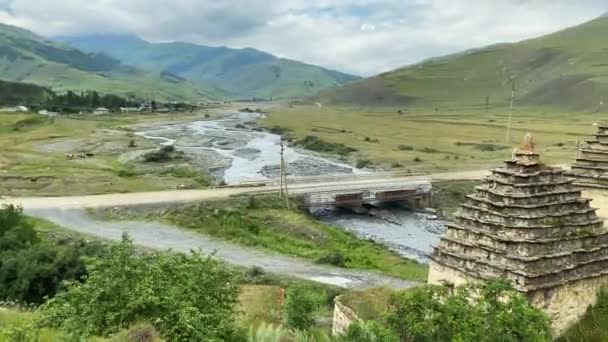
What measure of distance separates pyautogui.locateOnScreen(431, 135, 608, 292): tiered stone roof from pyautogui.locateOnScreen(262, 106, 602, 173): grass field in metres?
58.9

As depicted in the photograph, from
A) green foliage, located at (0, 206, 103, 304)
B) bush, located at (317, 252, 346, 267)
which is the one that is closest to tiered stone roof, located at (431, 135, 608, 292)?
green foliage, located at (0, 206, 103, 304)

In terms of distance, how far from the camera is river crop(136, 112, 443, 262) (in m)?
57.3

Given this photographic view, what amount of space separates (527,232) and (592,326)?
4.04 metres

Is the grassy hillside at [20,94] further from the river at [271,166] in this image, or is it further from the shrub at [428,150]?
the shrub at [428,150]

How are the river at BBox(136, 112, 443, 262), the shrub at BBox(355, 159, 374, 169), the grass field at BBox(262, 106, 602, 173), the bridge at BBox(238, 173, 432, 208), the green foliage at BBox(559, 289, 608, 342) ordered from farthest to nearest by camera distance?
the grass field at BBox(262, 106, 602, 173)
the shrub at BBox(355, 159, 374, 169)
the bridge at BBox(238, 173, 432, 208)
the river at BBox(136, 112, 443, 262)
the green foliage at BBox(559, 289, 608, 342)

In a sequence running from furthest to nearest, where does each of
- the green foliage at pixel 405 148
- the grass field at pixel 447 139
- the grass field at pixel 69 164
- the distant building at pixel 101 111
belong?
1. the distant building at pixel 101 111
2. the green foliage at pixel 405 148
3. the grass field at pixel 447 139
4. the grass field at pixel 69 164

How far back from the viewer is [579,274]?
2264 centimetres

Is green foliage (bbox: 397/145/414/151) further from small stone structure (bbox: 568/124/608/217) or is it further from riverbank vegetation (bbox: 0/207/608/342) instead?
riverbank vegetation (bbox: 0/207/608/342)

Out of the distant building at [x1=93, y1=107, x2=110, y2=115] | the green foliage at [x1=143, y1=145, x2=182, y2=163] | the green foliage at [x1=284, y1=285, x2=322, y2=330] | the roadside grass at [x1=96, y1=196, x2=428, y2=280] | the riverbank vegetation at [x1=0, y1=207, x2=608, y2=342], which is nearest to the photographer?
the riverbank vegetation at [x1=0, y1=207, x2=608, y2=342]

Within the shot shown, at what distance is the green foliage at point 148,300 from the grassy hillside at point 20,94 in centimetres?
15921

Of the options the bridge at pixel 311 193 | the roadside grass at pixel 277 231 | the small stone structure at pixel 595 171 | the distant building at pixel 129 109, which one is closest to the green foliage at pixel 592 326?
the small stone structure at pixel 595 171

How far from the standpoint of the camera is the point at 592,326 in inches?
883

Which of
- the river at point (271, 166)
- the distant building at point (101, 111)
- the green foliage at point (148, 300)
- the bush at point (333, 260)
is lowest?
the river at point (271, 166)

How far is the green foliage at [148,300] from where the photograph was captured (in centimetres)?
1702
